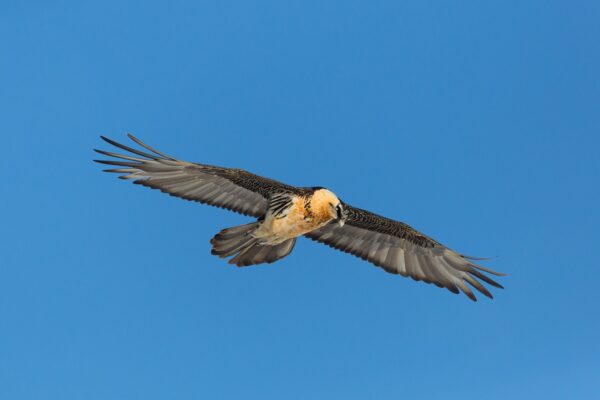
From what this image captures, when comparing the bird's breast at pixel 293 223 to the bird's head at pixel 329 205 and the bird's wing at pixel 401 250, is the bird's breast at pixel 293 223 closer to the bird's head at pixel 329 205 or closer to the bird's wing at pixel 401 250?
the bird's head at pixel 329 205

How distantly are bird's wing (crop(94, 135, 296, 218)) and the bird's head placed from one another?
639 mm

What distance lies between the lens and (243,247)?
13.8m

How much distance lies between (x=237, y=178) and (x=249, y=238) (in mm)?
1438

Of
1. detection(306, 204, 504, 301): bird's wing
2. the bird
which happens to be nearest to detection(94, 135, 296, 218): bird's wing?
the bird

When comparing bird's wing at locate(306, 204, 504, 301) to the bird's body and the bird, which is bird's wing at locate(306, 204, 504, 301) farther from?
the bird's body

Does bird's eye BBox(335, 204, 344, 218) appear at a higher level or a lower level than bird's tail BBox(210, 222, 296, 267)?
higher

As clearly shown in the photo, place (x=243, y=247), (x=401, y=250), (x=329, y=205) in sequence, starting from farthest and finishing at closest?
(x=401, y=250), (x=243, y=247), (x=329, y=205)

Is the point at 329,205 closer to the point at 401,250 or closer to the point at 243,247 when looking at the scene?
the point at 243,247

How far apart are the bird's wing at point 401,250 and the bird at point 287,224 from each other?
23 mm

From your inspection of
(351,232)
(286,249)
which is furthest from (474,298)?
(286,249)

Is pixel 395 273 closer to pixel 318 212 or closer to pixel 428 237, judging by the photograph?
pixel 428 237

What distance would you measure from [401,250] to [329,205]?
360 cm

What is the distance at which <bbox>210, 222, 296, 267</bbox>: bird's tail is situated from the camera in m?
13.6

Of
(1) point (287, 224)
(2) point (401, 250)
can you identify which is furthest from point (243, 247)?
(2) point (401, 250)
